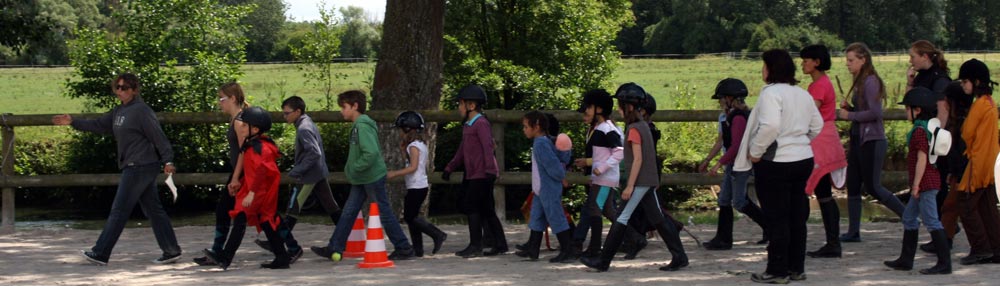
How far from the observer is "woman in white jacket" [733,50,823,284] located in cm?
766

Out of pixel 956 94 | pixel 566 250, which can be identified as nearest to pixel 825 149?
pixel 956 94

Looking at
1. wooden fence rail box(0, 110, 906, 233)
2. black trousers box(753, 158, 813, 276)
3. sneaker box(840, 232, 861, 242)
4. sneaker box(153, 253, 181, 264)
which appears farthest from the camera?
wooden fence rail box(0, 110, 906, 233)

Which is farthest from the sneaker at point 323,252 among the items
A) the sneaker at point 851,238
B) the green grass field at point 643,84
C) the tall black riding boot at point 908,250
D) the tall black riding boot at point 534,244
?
the green grass field at point 643,84

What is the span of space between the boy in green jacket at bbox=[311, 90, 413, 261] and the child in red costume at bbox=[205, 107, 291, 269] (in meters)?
0.66

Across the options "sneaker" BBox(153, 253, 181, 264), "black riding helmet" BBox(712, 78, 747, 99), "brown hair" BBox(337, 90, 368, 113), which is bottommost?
"sneaker" BBox(153, 253, 181, 264)

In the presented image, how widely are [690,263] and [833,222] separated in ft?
3.73

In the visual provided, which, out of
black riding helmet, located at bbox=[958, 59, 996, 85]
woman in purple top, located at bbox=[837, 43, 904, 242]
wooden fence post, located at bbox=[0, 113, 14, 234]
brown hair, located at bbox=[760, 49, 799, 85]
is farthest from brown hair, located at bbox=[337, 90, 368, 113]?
wooden fence post, located at bbox=[0, 113, 14, 234]

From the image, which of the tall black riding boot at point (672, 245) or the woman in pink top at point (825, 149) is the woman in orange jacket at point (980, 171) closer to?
the woman in pink top at point (825, 149)

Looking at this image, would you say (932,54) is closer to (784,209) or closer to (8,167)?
(784,209)

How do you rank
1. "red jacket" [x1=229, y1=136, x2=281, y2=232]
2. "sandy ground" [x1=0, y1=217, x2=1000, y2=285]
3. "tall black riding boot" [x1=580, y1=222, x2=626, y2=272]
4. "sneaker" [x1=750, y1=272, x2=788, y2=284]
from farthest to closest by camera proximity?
1. "red jacket" [x1=229, y1=136, x2=281, y2=232]
2. "tall black riding boot" [x1=580, y1=222, x2=626, y2=272]
3. "sandy ground" [x1=0, y1=217, x2=1000, y2=285]
4. "sneaker" [x1=750, y1=272, x2=788, y2=284]

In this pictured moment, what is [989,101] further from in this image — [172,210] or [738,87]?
[172,210]

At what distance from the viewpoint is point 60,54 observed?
6244cm

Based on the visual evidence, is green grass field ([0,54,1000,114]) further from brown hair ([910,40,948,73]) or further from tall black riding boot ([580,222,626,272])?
tall black riding boot ([580,222,626,272])

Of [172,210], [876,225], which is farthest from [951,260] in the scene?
[172,210]
